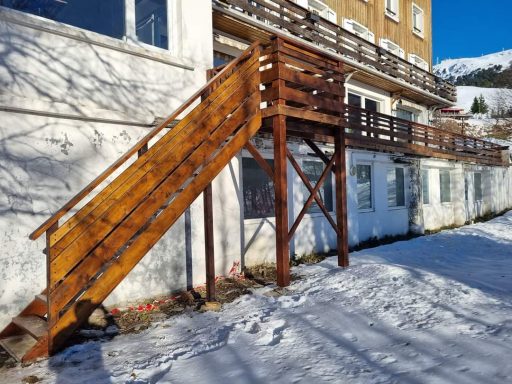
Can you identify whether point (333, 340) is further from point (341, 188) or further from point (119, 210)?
point (341, 188)

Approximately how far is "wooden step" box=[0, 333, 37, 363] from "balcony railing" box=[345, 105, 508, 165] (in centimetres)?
600

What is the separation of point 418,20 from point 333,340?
18.8 m

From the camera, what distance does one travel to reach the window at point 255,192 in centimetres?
825

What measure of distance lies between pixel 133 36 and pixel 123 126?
58.7 inches

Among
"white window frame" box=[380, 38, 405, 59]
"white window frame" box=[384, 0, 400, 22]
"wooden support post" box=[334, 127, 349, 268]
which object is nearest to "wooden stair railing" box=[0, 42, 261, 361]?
"wooden support post" box=[334, 127, 349, 268]

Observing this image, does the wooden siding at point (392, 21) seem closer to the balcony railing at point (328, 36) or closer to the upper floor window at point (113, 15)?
the balcony railing at point (328, 36)

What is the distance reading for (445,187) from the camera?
1697cm

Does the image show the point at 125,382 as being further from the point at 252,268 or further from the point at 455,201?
the point at 455,201

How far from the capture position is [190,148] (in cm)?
502

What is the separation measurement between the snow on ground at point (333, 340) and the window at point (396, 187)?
284 inches

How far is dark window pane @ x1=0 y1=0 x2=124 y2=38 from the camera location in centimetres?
512

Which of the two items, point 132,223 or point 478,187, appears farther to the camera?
point 478,187

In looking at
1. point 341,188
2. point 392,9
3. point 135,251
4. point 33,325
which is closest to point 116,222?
point 135,251

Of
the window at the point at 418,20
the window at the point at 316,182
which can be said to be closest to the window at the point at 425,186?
the window at the point at 316,182
